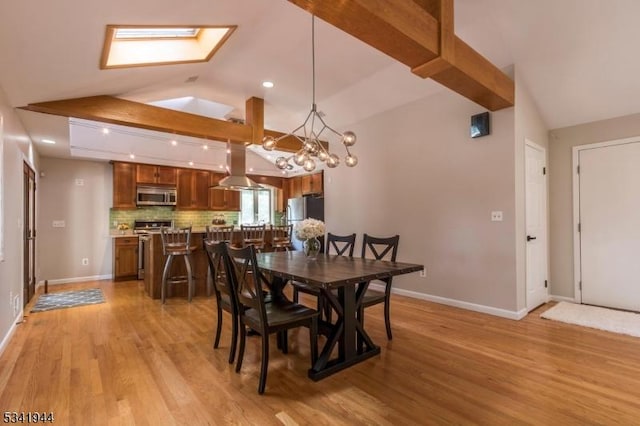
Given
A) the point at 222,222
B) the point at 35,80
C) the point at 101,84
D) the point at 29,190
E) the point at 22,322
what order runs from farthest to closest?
the point at 222,222 → the point at 29,190 → the point at 22,322 → the point at 101,84 → the point at 35,80

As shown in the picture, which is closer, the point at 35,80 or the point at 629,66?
the point at 35,80

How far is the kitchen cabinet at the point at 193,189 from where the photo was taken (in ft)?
23.2

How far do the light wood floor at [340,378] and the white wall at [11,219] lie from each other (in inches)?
11.0

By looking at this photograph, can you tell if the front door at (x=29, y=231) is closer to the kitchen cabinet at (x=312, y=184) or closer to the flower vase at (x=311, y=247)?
the flower vase at (x=311, y=247)

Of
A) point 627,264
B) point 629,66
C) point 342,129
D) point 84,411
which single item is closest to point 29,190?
point 84,411

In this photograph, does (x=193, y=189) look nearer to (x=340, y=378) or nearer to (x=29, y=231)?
(x=29, y=231)

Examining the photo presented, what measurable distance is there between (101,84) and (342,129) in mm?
3599

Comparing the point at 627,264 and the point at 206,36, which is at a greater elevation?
the point at 206,36

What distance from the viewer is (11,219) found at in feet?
10.3

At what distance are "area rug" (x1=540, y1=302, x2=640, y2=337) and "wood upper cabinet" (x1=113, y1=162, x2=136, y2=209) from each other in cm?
713

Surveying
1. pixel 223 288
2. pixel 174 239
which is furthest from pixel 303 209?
pixel 223 288

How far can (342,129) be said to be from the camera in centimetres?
566

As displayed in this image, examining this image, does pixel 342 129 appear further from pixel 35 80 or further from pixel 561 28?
pixel 35 80

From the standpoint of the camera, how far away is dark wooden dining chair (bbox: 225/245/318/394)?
2.12m
